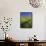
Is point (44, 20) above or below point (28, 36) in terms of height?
above

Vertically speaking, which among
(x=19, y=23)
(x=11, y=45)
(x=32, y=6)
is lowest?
(x=11, y=45)

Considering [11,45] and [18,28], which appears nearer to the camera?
[11,45]

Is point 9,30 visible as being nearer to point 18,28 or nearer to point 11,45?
point 18,28

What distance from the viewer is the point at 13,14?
171 inches

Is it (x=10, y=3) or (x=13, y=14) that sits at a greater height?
(x=10, y=3)

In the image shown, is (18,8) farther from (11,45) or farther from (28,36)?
(11,45)

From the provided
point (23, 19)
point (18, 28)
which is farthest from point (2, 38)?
point (23, 19)

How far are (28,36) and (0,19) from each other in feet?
3.60

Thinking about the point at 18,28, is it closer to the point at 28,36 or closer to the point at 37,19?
the point at 28,36

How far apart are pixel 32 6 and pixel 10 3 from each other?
2.47ft

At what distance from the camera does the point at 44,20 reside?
4.38 m

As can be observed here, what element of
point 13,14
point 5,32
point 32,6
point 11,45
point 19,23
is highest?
point 32,6

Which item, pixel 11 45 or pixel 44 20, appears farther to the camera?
pixel 44 20

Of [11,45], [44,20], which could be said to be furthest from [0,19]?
[44,20]
